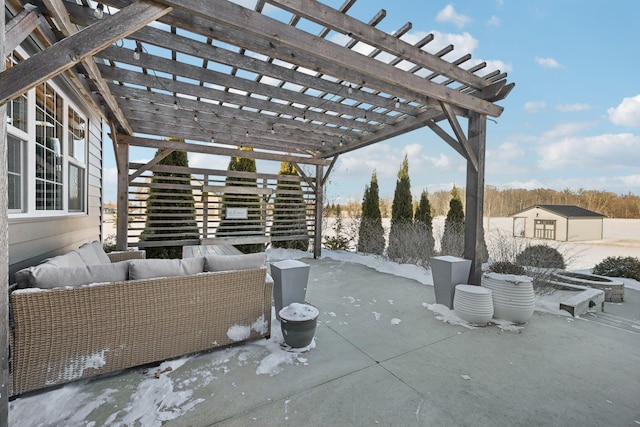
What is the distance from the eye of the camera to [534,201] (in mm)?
16141

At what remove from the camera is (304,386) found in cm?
186

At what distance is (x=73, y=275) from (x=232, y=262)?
107cm

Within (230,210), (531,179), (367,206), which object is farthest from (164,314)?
(531,179)

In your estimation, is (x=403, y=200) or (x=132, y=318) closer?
(x=132, y=318)

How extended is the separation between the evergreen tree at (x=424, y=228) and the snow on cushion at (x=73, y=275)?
17.6ft

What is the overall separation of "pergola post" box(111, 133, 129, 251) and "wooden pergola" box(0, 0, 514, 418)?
0.02 meters

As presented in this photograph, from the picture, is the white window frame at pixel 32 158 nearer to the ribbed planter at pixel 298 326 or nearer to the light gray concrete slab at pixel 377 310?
the ribbed planter at pixel 298 326

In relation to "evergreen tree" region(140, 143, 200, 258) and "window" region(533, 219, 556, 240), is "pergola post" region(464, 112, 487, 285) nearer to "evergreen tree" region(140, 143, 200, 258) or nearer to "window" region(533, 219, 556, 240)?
"evergreen tree" region(140, 143, 200, 258)

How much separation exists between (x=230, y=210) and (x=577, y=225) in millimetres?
15749

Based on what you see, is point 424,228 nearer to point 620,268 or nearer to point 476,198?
point 620,268

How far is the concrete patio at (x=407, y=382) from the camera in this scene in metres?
1.60

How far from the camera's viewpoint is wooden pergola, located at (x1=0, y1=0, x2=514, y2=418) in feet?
5.74

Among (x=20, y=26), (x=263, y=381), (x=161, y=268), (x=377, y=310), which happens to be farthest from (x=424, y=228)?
(x=20, y=26)

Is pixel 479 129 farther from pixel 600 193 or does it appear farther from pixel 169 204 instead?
pixel 600 193
